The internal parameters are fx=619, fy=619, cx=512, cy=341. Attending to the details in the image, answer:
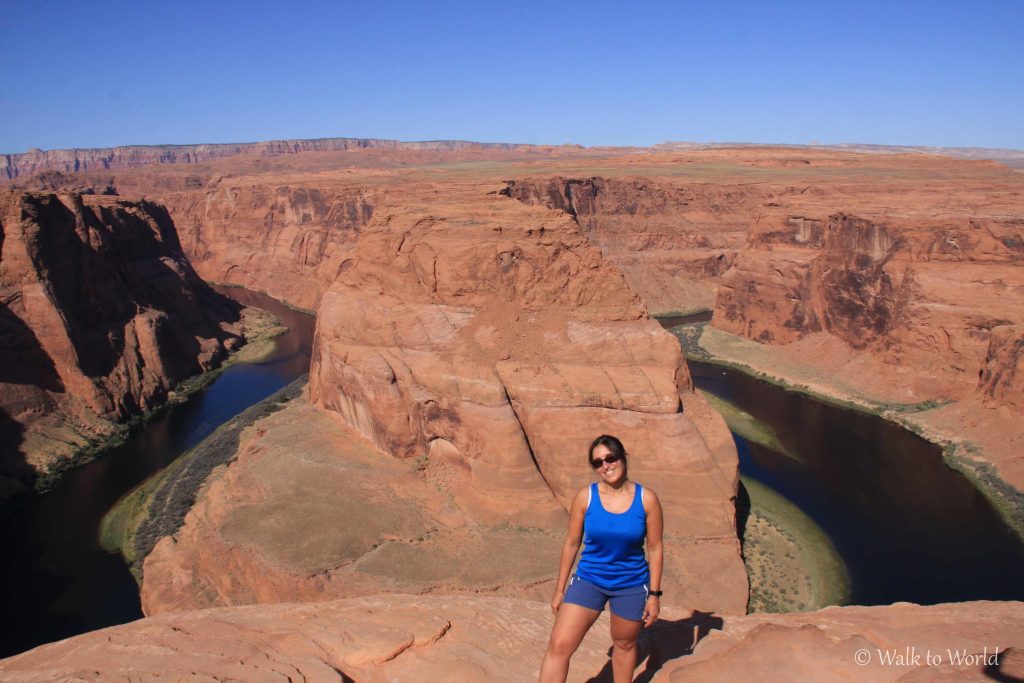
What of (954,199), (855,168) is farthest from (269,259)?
(855,168)

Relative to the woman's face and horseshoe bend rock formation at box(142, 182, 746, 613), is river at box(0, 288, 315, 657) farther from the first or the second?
the woman's face

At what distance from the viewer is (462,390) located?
22.0 metres

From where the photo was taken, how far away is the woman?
659 cm

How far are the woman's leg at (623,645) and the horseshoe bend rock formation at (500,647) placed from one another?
0.87 meters

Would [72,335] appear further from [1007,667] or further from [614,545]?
[1007,667]

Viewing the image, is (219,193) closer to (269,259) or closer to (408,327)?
(269,259)

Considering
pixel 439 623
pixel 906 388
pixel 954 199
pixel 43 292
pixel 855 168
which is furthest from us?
pixel 855 168

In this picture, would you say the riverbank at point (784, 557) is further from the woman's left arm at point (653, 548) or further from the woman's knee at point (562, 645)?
the woman's knee at point (562, 645)

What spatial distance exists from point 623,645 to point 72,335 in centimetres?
3977

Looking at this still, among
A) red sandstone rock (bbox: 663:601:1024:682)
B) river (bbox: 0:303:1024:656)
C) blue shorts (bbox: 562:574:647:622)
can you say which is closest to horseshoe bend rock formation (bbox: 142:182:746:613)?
river (bbox: 0:303:1024:656)

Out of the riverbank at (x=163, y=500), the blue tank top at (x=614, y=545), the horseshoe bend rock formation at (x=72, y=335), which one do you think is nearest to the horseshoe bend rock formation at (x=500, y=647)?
the blue tank top at (x=614, y=545)

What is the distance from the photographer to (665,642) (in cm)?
844

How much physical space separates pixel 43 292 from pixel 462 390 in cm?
2901

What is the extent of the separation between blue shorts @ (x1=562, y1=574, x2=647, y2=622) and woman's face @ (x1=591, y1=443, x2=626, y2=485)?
1282 mm
